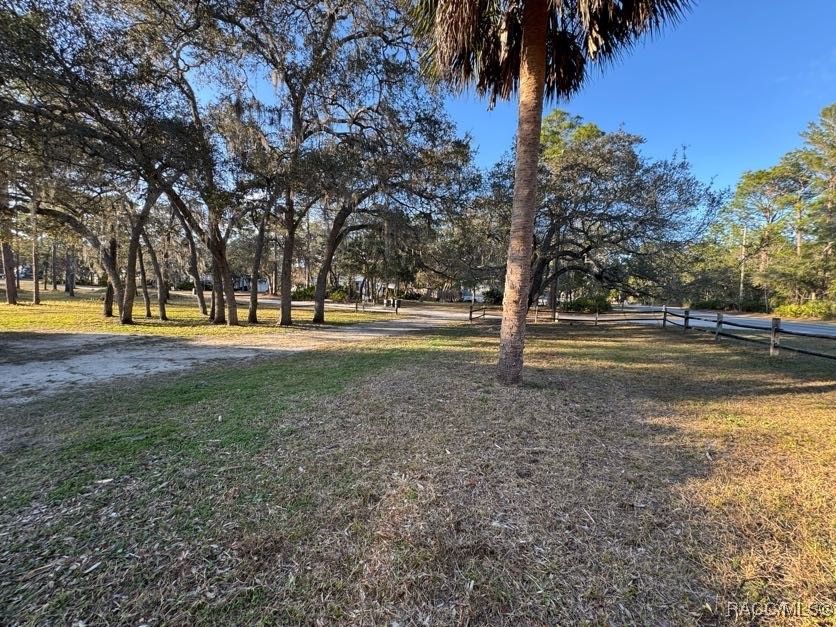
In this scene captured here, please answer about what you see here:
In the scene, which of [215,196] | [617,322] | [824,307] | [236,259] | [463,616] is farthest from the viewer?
[236,259]

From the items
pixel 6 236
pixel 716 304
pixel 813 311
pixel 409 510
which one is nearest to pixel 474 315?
pixel 813 311

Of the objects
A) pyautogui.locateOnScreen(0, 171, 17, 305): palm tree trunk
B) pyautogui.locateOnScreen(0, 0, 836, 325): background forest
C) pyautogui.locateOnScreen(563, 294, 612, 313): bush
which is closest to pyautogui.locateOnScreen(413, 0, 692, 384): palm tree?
pyautogui.locateOnScreen(0, 0, 836, 325): background forest

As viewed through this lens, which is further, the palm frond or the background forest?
the background forest

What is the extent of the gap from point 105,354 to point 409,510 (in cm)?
840

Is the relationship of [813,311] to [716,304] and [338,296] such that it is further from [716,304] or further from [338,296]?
[338,296]

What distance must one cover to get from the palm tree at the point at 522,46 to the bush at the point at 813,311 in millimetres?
24249

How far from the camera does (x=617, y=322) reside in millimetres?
18578

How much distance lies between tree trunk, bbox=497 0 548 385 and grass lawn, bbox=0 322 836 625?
129 centimetres

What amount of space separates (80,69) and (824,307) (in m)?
31.9

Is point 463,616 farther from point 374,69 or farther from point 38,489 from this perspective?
point 374,69

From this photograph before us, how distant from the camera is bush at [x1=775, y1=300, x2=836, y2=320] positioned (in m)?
19.8

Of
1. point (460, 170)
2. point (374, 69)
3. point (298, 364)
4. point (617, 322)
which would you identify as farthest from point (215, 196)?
point (617, 322)

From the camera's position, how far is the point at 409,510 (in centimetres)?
228

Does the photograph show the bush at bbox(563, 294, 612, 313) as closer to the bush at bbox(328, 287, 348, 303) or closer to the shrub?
the shrub
